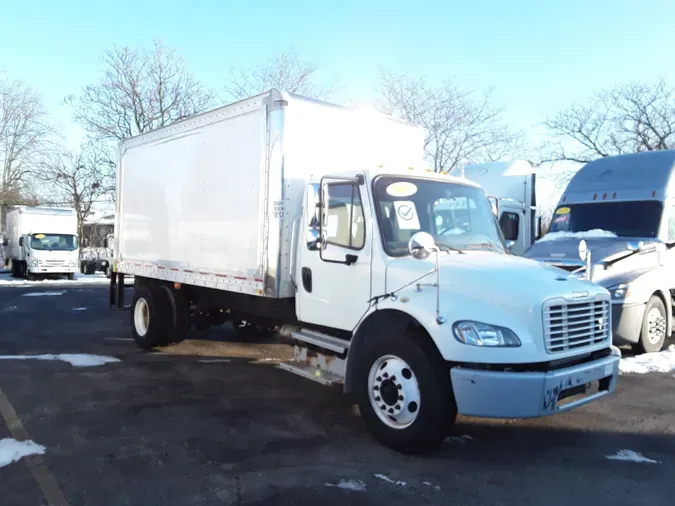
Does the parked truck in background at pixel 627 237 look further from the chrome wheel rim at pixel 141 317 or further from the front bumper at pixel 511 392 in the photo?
the chrome wheel rim at pixel 141 317

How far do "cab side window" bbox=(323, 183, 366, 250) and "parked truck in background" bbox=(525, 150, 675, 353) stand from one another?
401 cm

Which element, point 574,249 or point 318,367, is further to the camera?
point 574,249

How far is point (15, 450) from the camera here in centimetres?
491

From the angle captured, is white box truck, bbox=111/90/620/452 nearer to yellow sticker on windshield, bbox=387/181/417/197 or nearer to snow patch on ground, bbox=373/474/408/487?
yellow sticker on windshield, bbox=387/181/417/197

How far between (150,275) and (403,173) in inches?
205

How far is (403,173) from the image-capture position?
19.1 ft

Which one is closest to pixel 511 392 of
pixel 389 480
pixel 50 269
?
pixel 389 480

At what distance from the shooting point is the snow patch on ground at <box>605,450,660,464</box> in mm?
4848

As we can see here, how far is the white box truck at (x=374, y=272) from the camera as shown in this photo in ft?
14.9

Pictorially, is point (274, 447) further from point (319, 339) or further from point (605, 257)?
point (605, 257)

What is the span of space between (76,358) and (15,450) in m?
3.97

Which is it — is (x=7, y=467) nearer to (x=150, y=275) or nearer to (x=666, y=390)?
(x=150, y=275)

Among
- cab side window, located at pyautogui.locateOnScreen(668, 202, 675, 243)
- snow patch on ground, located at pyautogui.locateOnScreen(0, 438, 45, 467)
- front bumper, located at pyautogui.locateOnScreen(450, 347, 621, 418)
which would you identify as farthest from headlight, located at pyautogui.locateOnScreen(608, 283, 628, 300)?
snow patch on ground, located at pyautogui.locateOnScreen(0, 438, 45, 467)

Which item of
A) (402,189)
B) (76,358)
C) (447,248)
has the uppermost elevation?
(402,189)
